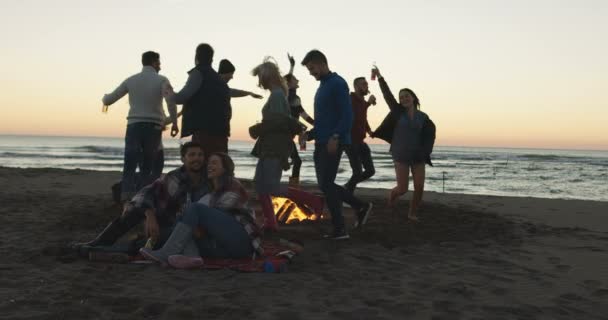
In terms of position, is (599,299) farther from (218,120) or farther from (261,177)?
(218,120)

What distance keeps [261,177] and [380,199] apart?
4.40 metres

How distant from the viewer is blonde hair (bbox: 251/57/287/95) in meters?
5.43

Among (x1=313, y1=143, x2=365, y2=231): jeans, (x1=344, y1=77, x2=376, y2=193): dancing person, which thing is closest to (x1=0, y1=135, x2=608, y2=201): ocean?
(x1=344, y1=77, x2=376, y2=193): dancing person

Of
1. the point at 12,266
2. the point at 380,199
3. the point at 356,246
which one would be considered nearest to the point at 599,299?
the point at 356,246

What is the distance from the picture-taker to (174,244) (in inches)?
157

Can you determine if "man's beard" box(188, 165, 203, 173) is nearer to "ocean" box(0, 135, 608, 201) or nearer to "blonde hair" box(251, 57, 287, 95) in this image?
"blonde hair" box(251, 57, 287, 95)

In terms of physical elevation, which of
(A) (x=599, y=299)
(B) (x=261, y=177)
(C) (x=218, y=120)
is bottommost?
(A) (x=599, y=299)

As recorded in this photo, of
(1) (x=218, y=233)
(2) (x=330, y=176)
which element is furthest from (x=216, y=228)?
(2) (x=330, y=176)

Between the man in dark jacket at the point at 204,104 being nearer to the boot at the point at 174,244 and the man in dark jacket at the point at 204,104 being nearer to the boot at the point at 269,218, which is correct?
the boot at the point at 269,218

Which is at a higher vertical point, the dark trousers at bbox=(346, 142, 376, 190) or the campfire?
the dark trousers at bbox=(346, 142, 376, 190)

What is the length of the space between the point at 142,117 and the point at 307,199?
2236mm

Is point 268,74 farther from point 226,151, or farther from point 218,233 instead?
point 218,233

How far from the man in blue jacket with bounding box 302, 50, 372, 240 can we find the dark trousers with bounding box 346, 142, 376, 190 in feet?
4.92

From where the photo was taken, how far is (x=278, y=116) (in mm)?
5469
